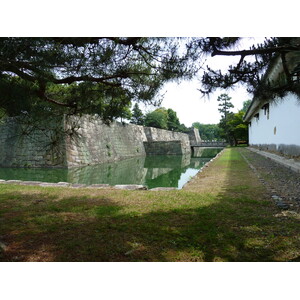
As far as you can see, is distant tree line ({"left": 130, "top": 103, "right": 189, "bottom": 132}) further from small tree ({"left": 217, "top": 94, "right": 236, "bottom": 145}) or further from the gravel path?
the gravel path

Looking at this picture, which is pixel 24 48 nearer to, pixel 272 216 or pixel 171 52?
pixel 171 52

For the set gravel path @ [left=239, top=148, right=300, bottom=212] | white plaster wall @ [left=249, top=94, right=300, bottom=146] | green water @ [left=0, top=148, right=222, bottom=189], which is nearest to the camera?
gravel path @ [left=239, top=148, right=300, bottom=212]

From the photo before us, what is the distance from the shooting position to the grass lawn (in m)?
1.57

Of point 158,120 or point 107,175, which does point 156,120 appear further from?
point 107,175

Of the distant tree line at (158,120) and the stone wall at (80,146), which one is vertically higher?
the distant tree line at (158,120)

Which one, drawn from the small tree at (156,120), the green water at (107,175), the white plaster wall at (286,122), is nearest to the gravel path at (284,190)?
the white plaster wall at (286,122)

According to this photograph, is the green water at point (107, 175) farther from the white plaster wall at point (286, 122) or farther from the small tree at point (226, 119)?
the small tree at point (226, 119)

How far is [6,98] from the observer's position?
200cm

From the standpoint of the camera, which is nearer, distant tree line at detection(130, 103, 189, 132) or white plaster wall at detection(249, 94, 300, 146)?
white plaster wall at detection(249, 94, 300, 146)

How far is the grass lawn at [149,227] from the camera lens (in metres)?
1.57

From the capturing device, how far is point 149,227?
6.74ft

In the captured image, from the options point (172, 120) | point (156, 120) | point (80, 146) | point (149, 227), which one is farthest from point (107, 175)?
point (172, 120)

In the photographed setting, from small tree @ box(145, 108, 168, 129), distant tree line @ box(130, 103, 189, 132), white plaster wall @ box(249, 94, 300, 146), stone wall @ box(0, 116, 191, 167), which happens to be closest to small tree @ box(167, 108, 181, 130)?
distant tree line @ box(130, 103, 189, 132)
